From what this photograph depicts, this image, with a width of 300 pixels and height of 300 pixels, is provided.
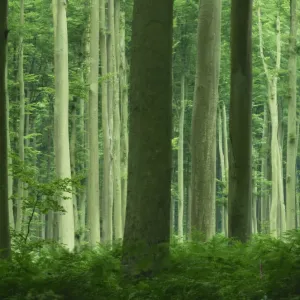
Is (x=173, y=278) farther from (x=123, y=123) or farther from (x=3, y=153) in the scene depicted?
(x=123, y=123)

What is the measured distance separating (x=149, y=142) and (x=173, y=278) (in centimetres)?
150

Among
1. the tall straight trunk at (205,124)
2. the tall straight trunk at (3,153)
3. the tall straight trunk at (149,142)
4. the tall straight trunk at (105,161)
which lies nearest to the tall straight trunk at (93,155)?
the tall straight trunk at (105,161)

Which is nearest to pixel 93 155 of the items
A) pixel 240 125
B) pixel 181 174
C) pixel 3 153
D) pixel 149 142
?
pixel 240 125

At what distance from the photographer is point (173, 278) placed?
6438 millimetres

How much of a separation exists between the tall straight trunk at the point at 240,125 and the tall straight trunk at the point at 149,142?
225 cm

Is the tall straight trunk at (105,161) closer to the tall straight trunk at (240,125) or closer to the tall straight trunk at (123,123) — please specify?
the tall straight trunk at (123,123)

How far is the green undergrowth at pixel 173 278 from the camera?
20.1ft

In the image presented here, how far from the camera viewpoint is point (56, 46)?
61.5 ft

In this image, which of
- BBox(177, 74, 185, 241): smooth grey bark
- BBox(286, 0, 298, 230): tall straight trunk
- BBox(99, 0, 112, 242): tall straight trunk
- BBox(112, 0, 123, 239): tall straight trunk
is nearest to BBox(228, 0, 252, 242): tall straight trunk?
BBox(286, 0, 298, 230): tall straight trunk

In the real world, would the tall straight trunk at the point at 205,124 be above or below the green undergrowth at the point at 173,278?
above

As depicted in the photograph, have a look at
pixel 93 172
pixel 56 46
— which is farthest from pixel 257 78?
pixel 56 46

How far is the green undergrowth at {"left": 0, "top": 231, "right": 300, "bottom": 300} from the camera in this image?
6133mm

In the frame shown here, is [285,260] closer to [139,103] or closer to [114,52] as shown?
[139,103]

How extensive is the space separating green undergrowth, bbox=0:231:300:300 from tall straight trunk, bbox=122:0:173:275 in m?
0.28
